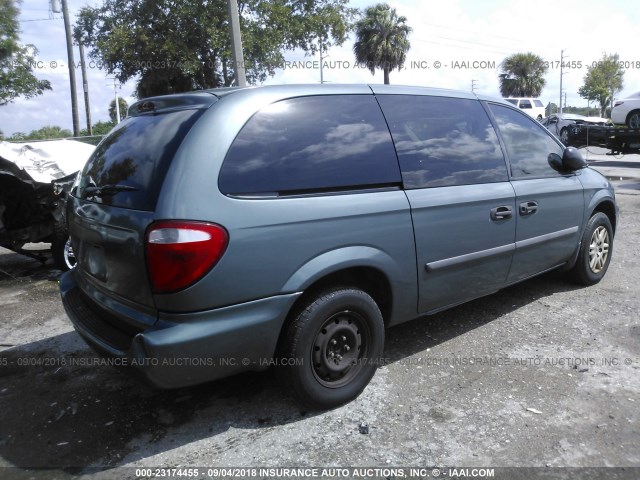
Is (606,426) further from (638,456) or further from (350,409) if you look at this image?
(350,409)

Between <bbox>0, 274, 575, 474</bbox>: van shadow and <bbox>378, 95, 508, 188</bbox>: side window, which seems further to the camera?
<bbox>378, 95, 508, 188</bbox>: side window

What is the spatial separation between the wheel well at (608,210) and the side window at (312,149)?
9.26 feet

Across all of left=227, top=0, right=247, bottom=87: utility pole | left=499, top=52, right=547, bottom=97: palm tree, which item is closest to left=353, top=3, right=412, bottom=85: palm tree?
left=499, top=52, right=547, bottom=97: palm tree

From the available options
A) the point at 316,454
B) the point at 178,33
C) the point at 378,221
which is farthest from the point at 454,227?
the point at 178,33

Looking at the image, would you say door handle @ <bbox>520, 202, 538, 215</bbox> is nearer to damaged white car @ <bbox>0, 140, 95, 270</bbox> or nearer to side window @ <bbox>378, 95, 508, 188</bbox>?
side window @ <bbox>378, 95, 508, 188</bbox>

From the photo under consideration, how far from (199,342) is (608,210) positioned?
4.35 metres

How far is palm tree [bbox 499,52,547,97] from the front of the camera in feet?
148

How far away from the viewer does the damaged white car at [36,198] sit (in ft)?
18.8

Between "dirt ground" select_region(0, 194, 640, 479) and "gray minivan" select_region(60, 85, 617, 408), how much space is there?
0.34 m

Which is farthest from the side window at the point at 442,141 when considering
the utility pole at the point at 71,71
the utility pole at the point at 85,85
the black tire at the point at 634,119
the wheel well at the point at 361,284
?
the utility pole at the point at 85,85

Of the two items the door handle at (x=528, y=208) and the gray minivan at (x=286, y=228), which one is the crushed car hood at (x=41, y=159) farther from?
the door handle at (x=528, y=208)

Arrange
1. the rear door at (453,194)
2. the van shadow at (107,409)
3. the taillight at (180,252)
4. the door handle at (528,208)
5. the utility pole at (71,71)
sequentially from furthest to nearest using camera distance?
the utility pole at (71,71) → the door handle at (528,208) → the rear door at (453,194) → the van shadow at (107,409) → the taillight at (180,252)

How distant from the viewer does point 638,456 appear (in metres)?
2.51

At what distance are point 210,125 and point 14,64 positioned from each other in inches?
1077
